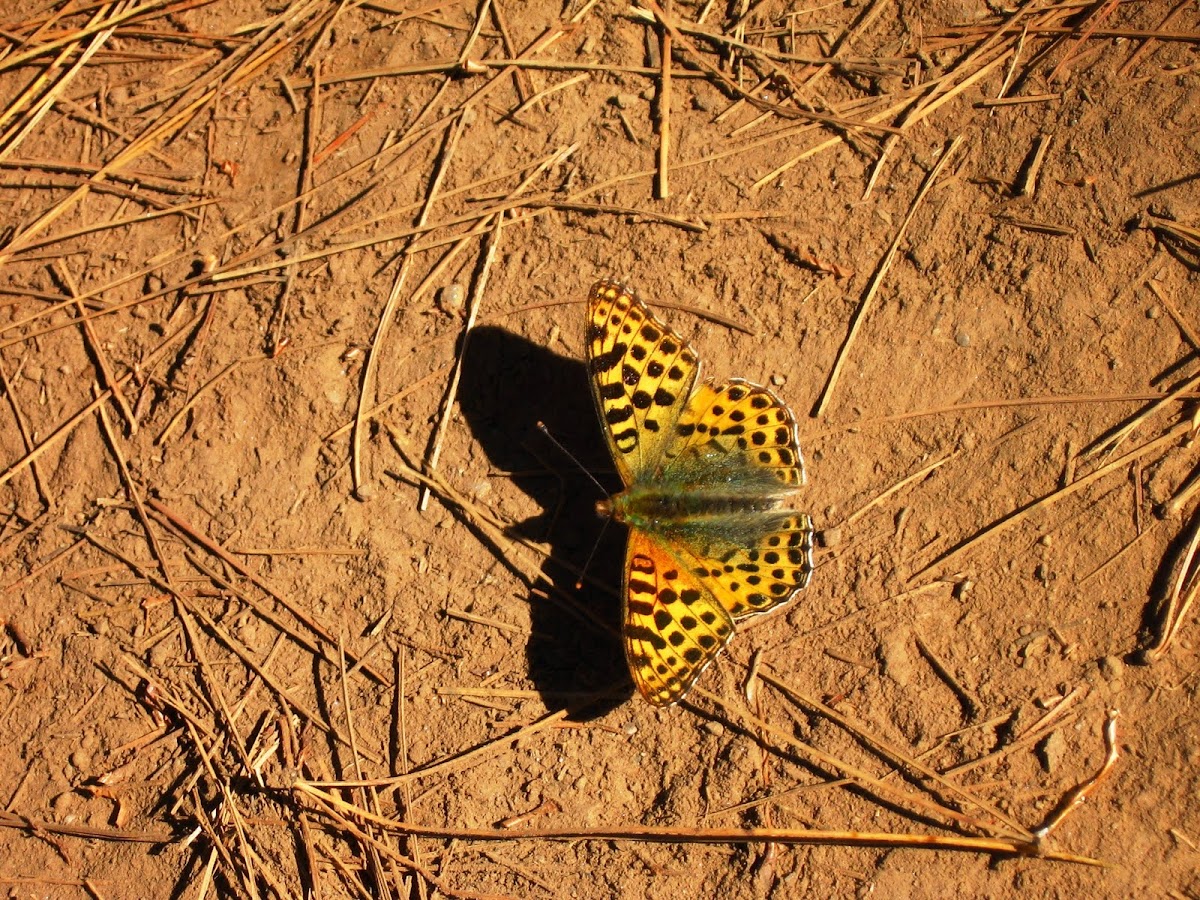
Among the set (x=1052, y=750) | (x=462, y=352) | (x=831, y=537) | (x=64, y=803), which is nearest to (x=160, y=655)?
(x=64, y=803)

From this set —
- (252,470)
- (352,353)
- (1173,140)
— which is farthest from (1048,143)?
(252,470)

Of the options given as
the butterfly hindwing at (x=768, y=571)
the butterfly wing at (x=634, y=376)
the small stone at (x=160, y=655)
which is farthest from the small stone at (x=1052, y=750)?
the small stone at (x=160, y=655)

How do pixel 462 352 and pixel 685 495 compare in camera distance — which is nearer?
pixel 685 495

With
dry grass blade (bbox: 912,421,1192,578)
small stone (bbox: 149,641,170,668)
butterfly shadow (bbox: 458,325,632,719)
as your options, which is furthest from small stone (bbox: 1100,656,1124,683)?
small stone (bbox: 149,641,170,668)

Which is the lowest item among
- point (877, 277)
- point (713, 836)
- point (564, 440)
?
point (713, 836)

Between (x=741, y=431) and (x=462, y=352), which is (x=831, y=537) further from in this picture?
(x=462, y=352)

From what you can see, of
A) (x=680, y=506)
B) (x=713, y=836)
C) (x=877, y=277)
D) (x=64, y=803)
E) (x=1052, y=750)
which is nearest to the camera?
(x=1052, y=750)

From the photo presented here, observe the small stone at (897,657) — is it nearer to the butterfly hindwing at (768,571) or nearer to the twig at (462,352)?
the butterfly hindwing at (768,571)

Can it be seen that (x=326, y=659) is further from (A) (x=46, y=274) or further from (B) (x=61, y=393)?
(A) (x=46, y=274)
